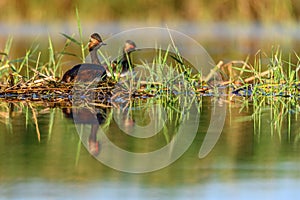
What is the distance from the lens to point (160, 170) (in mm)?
4438

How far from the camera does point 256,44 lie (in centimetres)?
1357

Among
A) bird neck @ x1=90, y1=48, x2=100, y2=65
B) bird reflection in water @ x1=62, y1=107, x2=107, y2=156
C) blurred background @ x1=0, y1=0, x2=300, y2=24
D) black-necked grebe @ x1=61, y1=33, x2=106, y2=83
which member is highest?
blurred background @ x1=0, y1=0, x2=300, y2=24

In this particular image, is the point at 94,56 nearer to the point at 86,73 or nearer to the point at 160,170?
the point at 86,73

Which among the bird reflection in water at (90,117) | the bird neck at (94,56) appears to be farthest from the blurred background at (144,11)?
the bird reflection in water at (90,117)

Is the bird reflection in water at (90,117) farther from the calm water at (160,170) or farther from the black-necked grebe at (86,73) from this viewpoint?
the black-necked grebe at (86,73)

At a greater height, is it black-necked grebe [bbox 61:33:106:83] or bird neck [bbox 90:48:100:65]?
bird neck [bbox 90:48:100:65]

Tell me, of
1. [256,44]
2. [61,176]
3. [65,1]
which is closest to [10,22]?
[65,1]

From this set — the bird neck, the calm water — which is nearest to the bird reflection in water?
the calm water

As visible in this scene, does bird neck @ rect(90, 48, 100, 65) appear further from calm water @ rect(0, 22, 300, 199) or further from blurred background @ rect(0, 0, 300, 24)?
blurred background @ rect(0, 0, 300, 24)

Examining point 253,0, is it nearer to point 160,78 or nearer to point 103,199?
point 160,78

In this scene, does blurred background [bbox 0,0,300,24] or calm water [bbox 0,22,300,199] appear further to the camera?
blurred background [bbox 0,0,300,24]

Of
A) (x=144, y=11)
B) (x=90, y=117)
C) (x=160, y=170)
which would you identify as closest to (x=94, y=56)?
(x=90, y=117)

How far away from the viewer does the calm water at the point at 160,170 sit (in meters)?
3.93

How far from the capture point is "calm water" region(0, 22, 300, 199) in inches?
155
